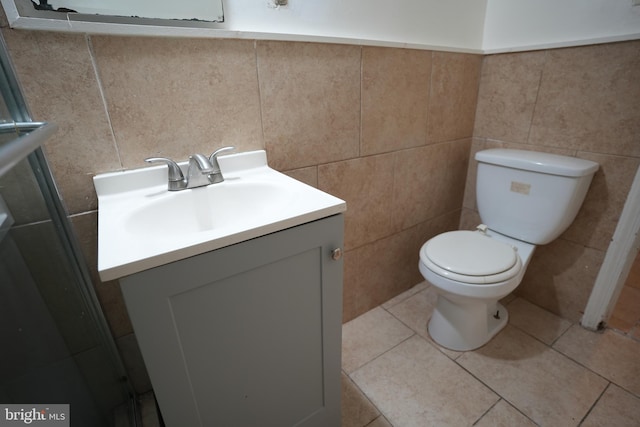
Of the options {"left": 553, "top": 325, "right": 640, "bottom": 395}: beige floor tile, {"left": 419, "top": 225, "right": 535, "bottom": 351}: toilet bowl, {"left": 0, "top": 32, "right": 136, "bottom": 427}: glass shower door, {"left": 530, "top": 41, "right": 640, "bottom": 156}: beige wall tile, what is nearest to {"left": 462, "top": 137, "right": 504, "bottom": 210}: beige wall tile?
{"left": 530, "top": 41, "right": 640, "bottom": 156}: beige wall tile

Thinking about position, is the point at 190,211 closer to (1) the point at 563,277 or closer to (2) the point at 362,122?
(2) the point at 362,122

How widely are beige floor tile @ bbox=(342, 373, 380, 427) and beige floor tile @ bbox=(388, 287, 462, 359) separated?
45cm

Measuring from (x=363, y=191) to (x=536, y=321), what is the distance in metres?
1.12

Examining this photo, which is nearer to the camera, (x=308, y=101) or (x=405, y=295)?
(x=308, y=101)

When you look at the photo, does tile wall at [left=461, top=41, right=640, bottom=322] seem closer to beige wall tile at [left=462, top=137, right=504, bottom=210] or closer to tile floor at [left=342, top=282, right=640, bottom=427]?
beige wall tile at [left=462, top=137, right=504, bottom=210]

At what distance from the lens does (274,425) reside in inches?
34.4

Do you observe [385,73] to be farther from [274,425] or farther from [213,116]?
[274,425]

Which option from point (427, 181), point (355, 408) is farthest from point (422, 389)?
point (427, 181)

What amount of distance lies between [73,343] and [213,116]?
0.75 metres

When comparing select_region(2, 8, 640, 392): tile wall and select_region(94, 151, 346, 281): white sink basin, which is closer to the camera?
select_region(94, 151, 346, 281): white sink basin

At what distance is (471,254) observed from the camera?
51.0 inches

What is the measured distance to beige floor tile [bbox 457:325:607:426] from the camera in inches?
45.1

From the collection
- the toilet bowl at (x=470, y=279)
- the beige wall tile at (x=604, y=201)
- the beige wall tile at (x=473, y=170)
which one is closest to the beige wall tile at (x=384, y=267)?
the beige wall tile at (x=473, y=170)

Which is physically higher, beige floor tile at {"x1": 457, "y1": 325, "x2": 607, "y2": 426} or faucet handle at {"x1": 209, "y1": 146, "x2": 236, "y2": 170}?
faucet handle at {"x1": 209, "y1": 146, "x2": 236, "y2": 170}
